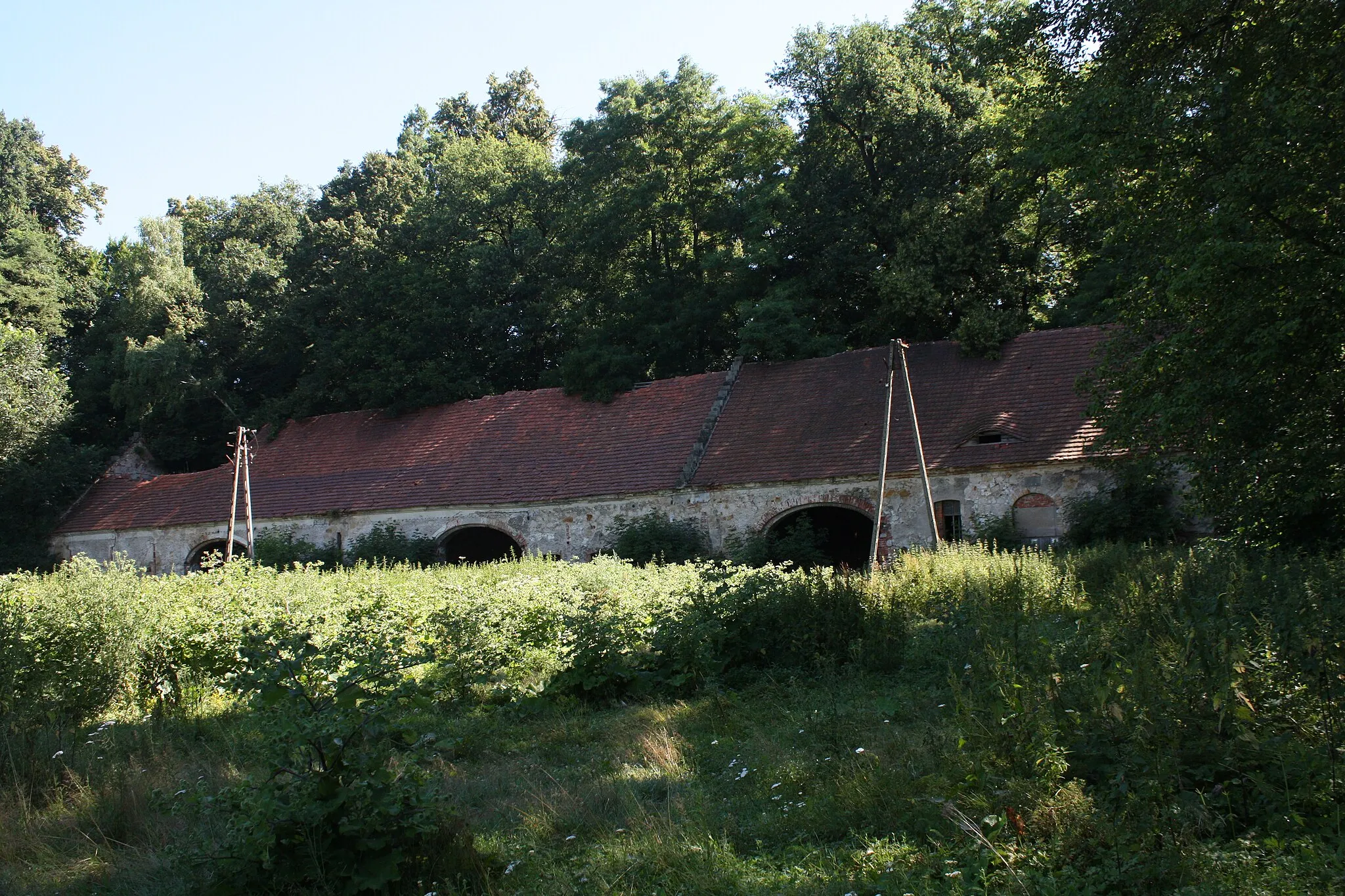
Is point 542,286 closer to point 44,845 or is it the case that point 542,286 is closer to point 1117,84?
point 1117,84

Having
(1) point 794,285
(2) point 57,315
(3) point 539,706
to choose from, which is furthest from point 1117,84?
(2) point 57,315

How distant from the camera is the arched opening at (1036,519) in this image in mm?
18906

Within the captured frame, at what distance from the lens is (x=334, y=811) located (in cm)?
502

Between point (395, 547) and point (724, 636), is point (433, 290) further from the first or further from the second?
point (724, 636)

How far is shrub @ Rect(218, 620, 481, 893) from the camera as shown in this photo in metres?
4.91

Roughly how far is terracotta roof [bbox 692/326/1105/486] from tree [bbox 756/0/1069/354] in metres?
1.53

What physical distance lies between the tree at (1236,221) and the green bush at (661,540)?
1074 centimetres

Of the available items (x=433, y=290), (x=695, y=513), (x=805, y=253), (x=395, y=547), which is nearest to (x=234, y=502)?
(x=395, y=547)

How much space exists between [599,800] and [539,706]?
316 centimetres

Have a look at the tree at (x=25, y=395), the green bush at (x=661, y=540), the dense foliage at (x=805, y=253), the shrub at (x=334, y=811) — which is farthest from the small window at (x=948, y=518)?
the tree at (x=25, y=395)

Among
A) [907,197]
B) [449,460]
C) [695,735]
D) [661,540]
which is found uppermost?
[907,197]

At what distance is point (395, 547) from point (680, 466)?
767cm

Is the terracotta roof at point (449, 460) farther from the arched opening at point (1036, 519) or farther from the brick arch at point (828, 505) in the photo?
the arched opening at point (1036, 519)

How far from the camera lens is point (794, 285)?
26.5 m
